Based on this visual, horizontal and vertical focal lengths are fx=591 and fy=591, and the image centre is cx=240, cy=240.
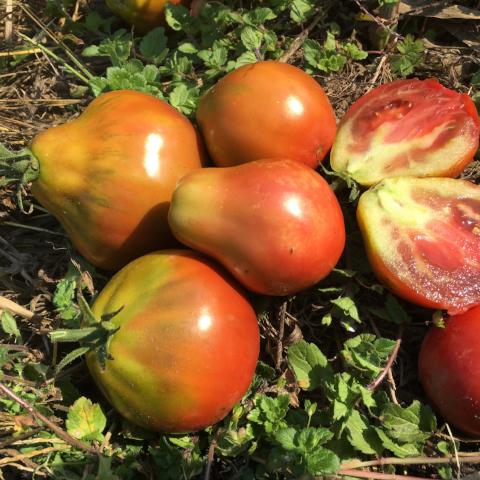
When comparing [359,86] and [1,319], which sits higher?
[359,86]

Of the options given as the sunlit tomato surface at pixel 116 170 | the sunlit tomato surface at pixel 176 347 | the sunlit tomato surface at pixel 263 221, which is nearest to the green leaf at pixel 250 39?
the sunlit tomato surface at pixel 116 170

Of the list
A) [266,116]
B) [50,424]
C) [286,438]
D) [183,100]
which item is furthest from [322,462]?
[183,100]

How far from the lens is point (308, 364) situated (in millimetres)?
1713

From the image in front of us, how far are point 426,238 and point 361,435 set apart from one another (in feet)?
1.86

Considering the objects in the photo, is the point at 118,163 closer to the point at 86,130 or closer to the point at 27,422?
the point at 86,130

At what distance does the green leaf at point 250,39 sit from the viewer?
2153mm

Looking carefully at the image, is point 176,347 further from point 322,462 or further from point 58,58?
point 58,58

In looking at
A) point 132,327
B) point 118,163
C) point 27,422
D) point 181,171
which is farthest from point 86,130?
point 27,422

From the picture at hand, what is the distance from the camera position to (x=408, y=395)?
68.5 inches

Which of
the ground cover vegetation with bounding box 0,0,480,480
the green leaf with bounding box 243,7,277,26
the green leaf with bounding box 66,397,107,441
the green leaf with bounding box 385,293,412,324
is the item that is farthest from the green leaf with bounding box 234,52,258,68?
the green leaf with bounding box 66,397,107,441

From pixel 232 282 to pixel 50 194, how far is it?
1.92 feet

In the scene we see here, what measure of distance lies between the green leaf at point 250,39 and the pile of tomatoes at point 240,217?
49 cm

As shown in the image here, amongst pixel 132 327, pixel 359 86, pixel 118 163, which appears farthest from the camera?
pixel 359 86

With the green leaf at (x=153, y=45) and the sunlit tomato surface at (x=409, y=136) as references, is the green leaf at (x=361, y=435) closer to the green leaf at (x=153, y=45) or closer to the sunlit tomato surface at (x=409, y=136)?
the sunlit tomato surface at (x=409, y=136)
